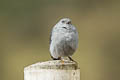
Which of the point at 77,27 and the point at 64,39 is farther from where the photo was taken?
the point at 77,27

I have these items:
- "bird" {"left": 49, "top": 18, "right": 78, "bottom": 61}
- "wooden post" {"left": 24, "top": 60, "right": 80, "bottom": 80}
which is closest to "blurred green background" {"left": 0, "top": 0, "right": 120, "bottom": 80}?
"bird" {"left": 49, "top": 18, "right": 78, "bottom": 61}

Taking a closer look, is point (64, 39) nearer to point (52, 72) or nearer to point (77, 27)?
point (52, 72)

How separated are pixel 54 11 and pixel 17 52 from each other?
369mm

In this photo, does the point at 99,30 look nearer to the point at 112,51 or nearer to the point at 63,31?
the point at 112,51

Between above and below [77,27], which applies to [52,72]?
below

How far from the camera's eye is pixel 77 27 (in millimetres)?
1927

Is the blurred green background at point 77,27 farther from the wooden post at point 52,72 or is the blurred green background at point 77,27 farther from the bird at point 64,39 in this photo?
the wooden post at point 52,72

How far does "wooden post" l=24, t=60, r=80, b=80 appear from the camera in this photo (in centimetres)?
93

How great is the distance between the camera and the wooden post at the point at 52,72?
0.93 metres

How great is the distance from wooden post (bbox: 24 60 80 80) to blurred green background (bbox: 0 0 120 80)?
94 cm

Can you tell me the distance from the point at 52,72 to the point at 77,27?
1.02 m

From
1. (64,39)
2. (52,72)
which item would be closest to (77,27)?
(64,39)

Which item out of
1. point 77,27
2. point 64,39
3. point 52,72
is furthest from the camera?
point 77,27

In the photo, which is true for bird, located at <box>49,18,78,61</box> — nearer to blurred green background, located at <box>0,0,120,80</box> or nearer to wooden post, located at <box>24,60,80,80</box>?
wooden post, located at <box>24,60,80,80</box>
